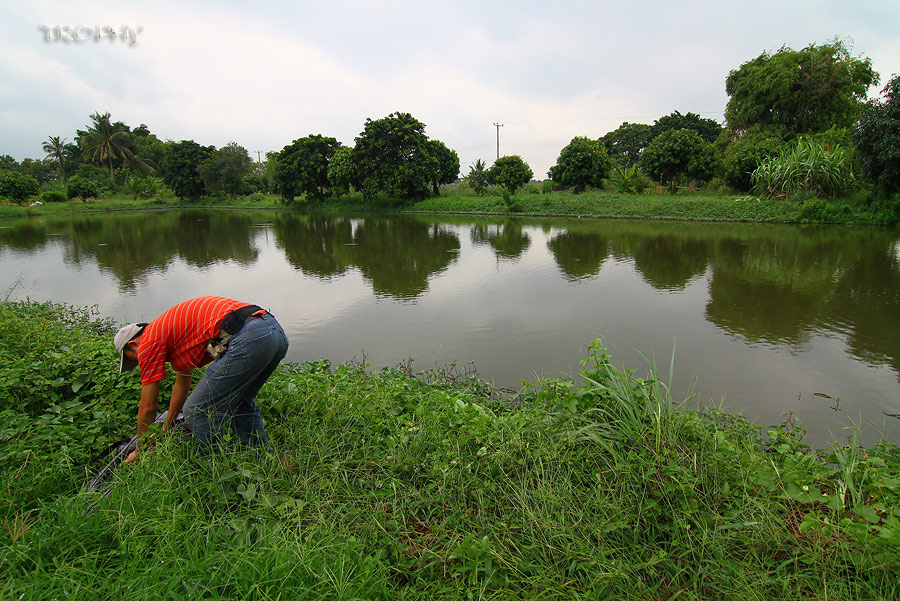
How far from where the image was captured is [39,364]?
9.93 ft

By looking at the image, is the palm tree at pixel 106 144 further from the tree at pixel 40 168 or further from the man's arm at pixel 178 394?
the man's arm at pixel 178 394

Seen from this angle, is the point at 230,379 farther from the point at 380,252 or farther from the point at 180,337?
the point at 380,252

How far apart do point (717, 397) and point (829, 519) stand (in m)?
2.44

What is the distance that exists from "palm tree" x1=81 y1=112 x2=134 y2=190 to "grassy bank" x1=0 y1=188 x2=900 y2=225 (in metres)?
5.06

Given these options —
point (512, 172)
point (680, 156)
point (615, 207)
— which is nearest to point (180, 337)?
point (615, 207)

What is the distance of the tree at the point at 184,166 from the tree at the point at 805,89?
1656 inches

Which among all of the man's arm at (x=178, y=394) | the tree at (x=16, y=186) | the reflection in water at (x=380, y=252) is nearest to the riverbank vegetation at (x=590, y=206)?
the tree at (x=16, y=186)

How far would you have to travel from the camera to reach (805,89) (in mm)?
20641

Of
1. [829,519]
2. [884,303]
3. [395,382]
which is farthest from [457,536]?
[884,303]

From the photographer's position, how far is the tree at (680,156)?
75.7 ft

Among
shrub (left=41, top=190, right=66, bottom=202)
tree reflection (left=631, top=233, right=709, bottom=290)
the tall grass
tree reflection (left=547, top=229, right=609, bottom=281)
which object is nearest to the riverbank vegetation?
the tall grass

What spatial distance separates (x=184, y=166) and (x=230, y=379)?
4682 cm

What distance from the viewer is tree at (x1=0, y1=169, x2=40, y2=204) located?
30.5 metres

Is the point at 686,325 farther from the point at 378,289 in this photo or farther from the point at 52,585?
the point at 52,585
